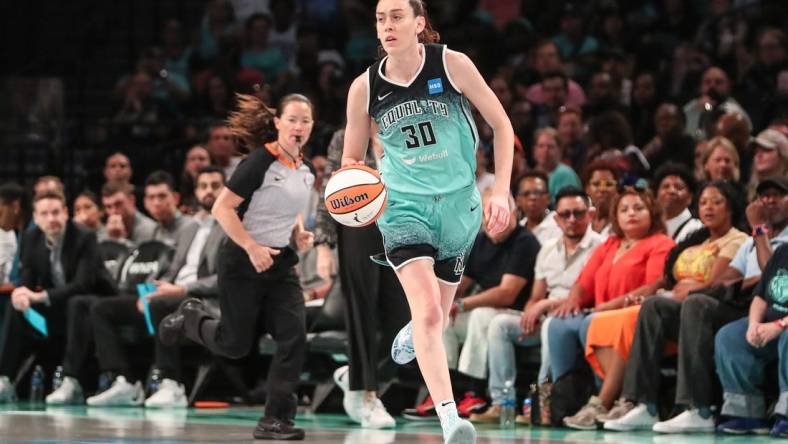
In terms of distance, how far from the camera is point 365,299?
9133 mm

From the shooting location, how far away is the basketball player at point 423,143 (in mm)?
6629

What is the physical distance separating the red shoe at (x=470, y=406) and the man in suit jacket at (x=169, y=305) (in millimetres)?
2199

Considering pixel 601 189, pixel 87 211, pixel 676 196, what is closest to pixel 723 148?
pixel 676 196

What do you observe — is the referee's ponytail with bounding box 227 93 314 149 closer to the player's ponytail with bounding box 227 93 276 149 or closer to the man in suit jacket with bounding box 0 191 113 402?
the player's ponytail with bounding box 227 93 276 149

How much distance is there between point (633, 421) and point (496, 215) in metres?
2.86

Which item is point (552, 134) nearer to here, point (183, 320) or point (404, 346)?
point (183, 320)

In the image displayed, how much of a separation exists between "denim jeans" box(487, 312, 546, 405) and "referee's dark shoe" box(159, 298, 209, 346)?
6.41 ft

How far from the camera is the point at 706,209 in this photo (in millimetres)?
9172

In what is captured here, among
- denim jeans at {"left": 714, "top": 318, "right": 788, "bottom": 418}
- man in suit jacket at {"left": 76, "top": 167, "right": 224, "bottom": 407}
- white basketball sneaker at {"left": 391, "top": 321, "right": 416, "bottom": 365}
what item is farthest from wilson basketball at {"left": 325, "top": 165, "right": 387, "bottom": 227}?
man in suit jacket at {"left": 76, "top": 167, "right": 224, "bottom": 407}

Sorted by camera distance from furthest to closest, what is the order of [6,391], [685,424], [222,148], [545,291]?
[222,148] < [6,391] < [545,291] < [685,424]

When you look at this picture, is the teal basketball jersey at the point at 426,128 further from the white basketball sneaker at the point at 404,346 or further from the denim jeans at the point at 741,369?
the denim jeans at the point at 741,369

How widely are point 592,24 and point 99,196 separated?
5340 millimetres

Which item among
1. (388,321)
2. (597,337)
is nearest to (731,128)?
(597,337)

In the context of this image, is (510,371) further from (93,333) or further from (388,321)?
(93,333)
